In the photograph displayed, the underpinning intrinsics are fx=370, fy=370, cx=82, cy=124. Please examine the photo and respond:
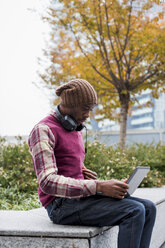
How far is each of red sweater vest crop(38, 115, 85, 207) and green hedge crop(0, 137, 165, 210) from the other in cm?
244

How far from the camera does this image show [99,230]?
247 centimetres

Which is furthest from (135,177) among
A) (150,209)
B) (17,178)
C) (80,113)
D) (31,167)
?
(31,167)

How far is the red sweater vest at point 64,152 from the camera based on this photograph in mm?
2570

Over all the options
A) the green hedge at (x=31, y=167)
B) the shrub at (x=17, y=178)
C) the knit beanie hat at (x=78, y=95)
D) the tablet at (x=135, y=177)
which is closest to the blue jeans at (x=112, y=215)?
the tablet at (x=135, y=177)

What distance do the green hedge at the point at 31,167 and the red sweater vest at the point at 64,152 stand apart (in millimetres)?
2439

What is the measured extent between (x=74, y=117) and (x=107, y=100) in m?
7.81

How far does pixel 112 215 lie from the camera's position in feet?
7.85

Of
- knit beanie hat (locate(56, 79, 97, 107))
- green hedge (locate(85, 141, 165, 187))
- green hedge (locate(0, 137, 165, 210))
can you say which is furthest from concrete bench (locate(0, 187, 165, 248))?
green hedge (locate(85, 141, 165, 187))

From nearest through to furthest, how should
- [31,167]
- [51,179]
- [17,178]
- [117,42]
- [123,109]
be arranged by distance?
[51,179] < [17,178] < [31,167] < [117,42] < [123,109]

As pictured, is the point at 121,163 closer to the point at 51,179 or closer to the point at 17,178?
the point at 17,178

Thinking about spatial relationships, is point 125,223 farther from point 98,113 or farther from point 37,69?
point 37,69

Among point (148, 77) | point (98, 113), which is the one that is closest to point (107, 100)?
point (98, 113)

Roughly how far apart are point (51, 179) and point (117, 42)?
725 centimetres

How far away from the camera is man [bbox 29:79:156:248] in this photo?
2318 mm
